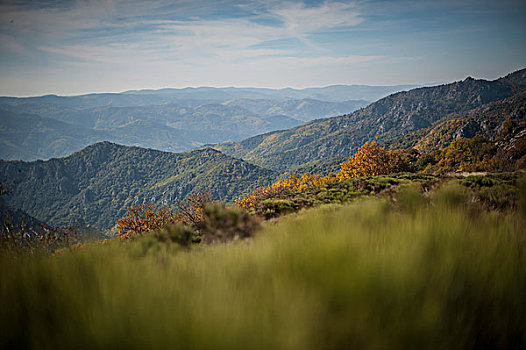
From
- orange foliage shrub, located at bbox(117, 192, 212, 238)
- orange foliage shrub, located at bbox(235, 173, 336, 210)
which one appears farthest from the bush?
orange foliage shrub, located at bbox(235, 173, 336, 210)

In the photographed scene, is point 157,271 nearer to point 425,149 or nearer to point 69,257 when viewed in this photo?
point 69,257

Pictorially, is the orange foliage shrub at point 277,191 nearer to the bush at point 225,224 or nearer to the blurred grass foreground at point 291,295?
the bush at point 225,224

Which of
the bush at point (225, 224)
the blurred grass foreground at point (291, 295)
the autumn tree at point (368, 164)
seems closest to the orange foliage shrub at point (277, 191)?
the bush at point (225, 224)

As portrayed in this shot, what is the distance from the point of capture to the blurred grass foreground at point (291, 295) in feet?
5.36

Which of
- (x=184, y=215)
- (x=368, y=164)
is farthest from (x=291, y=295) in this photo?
(x=368, y=164)

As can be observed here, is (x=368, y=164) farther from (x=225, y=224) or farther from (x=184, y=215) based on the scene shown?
(x=225, y=224)

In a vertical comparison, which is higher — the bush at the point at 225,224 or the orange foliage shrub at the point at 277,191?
the bush at the point at 225,224

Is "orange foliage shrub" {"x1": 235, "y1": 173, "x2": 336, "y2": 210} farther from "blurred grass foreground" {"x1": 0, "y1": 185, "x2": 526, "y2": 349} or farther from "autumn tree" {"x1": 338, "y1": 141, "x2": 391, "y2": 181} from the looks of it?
"blurred grass foreground" {"x1": 0, "y1": 185, "x2": 526, "y2": 349}

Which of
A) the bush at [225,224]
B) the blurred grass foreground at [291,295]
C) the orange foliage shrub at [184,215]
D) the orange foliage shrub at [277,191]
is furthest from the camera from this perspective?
the orange foliage shrub at [277,191]

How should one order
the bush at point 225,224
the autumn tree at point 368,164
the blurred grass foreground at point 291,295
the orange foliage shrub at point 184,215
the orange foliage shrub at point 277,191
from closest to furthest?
the blurred grass foreground at point 291,295 < the bush at point 225,224 < the orange foliage shrub at point 184,215 < the orange foliage shrub at point 277,191 < the autumn tree at point 368,164

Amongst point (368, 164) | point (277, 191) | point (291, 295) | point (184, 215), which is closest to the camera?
point (291, 295)

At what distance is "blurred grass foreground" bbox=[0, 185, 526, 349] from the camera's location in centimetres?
163

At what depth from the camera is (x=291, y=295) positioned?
1.86 meters

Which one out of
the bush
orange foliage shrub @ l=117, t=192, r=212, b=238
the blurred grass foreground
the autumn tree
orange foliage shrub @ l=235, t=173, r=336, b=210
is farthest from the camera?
the autumn tree
